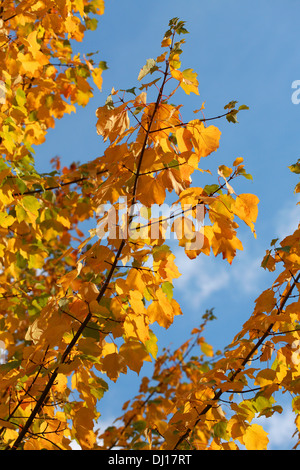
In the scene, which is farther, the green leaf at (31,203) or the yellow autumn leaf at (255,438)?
the green leaf at (31,203)

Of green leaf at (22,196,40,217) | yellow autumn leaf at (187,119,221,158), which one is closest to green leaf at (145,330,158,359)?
yellow autumn leaf at (187,119,221,158)

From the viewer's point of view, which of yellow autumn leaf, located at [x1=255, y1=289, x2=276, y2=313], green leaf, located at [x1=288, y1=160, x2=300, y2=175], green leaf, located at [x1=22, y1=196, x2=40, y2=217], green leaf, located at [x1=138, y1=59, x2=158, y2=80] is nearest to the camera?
green leaf, located at [x1=138, y1=59, x2=158, y2=80]

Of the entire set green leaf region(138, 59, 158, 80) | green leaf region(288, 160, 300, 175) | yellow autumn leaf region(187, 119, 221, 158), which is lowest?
yellow autumn leaf region(187, 119, 221, 158)

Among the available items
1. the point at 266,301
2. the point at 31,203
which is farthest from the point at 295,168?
the point at 31,203

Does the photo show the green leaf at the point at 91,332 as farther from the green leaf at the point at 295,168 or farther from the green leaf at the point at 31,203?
the green leaf at the point at 295,168

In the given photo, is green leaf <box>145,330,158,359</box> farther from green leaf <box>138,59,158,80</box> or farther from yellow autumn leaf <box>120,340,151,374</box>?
green leaf <box>138,59,158,80</box>

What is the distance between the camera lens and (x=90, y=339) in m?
1.67

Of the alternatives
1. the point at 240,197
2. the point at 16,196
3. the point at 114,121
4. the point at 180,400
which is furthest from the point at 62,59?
the point at 180,400

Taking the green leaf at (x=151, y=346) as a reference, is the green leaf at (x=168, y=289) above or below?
above

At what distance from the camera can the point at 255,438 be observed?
194cm

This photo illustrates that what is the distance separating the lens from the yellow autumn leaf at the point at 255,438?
6.36ft

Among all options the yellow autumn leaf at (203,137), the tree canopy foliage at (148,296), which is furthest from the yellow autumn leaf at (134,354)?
the yellow autumn leaf at (203,137)

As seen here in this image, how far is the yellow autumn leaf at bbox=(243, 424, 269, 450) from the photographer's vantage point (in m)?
1.94
